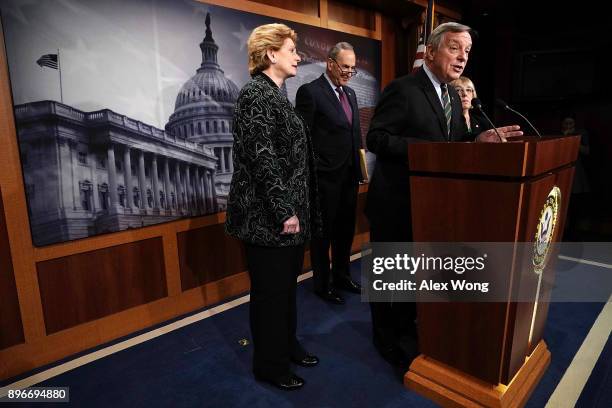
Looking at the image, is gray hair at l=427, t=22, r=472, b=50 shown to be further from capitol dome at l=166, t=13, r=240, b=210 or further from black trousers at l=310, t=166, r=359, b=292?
capitol dome at l=166, t=13, r=240, b=210

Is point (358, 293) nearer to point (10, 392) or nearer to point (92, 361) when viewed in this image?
point (92, 361)

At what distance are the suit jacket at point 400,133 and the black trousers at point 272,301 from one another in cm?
44

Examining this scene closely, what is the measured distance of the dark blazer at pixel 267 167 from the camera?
4.75 ft

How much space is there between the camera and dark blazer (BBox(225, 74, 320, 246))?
1.45 metres

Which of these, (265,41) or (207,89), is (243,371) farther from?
(207,89)

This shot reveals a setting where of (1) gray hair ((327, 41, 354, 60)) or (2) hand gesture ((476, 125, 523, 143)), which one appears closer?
(2) hand gesture ((476, 125, 523, 143))

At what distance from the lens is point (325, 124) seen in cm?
255

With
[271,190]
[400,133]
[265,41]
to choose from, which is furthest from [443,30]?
[271,190]

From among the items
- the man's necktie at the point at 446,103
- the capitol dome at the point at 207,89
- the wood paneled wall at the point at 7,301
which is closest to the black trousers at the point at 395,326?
the man's necktie at the point at 446,103

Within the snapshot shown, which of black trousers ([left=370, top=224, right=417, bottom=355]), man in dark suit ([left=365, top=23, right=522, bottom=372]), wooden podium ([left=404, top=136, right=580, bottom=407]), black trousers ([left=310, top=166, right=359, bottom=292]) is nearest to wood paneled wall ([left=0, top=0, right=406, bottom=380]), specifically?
black trousers ([left=310, top=166, right=359, bottom=292])

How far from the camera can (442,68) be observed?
1.61 m

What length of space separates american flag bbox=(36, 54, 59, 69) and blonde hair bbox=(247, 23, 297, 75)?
1.08 meters

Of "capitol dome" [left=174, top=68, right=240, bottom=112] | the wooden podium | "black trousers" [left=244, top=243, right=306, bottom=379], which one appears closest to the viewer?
the wooden podium

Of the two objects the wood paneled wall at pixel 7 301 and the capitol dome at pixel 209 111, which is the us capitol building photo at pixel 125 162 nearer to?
the capitol dome at pixel 209 111
